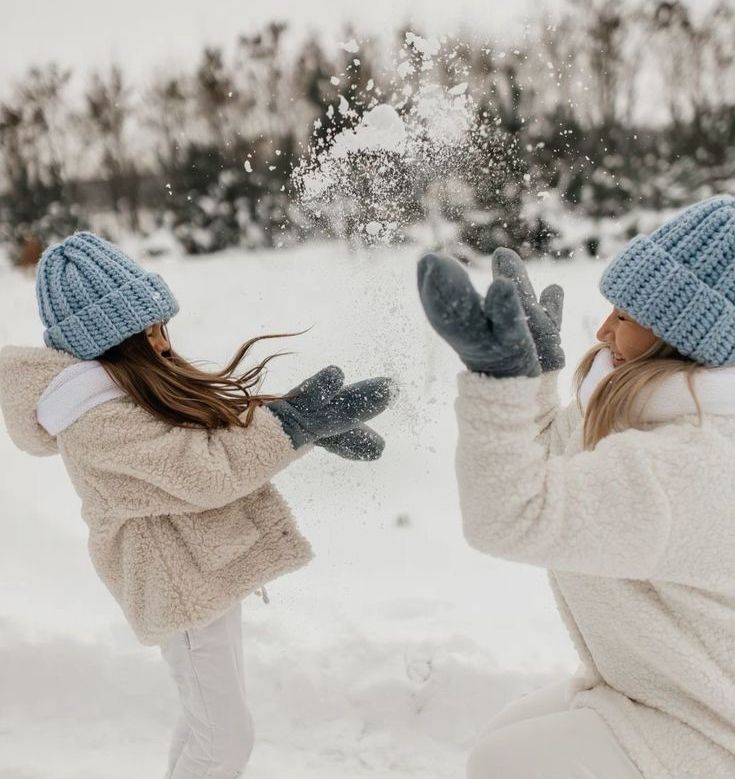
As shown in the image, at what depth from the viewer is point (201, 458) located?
6.47 ft

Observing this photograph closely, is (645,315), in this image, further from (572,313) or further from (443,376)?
(572,313)

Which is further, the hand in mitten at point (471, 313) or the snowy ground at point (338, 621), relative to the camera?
the snowy ground at point (338, 621)

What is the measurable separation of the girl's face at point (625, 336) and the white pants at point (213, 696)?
1.20 meters

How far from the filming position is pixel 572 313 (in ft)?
20.2

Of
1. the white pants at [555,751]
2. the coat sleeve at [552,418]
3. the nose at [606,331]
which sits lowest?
the white pants at [555,751]

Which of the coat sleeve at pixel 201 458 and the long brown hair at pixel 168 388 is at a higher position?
the long brown hair at pixel 168 388

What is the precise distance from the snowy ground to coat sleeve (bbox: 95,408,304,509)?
1284mm

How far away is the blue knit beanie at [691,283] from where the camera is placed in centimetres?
144

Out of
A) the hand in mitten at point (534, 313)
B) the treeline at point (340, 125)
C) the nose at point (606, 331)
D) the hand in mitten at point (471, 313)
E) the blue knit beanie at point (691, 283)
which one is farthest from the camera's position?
the treeline at point (340, 125)

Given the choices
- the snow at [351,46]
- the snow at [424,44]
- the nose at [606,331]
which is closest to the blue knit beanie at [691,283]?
the nose at [606,331]

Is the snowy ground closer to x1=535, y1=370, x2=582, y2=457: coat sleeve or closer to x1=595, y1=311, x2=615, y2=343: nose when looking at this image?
x1=535, y1=370, x2=582, y2=457: coat sleeve

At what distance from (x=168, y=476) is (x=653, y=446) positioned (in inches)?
44.1

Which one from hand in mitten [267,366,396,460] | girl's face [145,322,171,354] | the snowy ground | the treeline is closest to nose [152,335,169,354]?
girl's face [145,322,171,354]

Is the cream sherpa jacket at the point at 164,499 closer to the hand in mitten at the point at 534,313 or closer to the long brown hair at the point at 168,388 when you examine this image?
the long brown hair at the point at 168,388
